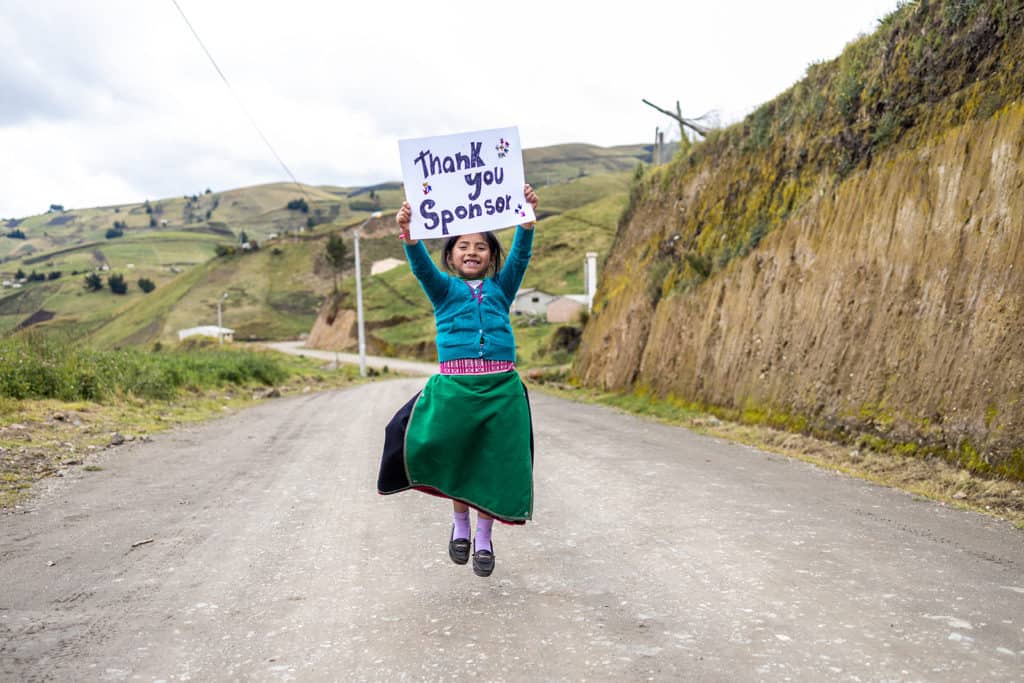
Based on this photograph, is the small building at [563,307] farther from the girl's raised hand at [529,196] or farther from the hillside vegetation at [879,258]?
the girl's raised hand at [529,196]

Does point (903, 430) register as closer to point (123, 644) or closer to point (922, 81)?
point (922, 81)

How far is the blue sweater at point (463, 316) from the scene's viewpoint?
→ 4.46m

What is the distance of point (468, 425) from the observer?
437cm

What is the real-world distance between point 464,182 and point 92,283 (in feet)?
469

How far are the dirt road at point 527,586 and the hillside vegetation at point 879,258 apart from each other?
66.1 inches

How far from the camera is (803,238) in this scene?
501 inches

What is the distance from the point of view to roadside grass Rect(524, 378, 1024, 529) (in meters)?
6.46

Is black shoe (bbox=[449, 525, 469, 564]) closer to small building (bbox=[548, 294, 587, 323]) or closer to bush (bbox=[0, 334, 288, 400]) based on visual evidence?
bush (bbox=[0, 334, 288, 400])

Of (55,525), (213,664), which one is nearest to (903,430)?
(213,664)

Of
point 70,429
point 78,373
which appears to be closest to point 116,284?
point 78,373

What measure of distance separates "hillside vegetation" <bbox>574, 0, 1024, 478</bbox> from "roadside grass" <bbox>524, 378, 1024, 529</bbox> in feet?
0.64

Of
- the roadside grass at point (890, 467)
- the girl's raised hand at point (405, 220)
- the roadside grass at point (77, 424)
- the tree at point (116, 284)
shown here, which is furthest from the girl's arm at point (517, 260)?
the tree at point (116, 284)

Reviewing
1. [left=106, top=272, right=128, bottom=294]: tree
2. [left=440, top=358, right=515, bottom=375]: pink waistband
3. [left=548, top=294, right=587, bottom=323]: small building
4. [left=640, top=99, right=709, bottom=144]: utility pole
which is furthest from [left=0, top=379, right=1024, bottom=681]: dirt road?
[left=106, top=272, right=128, bottom=294]: tree

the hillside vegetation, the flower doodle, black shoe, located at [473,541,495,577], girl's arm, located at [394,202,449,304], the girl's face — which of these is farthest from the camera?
the hillside vegetation
